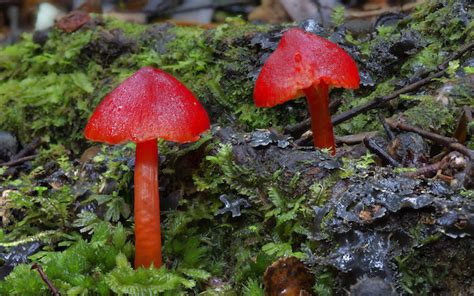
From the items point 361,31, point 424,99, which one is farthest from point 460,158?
point 361,31

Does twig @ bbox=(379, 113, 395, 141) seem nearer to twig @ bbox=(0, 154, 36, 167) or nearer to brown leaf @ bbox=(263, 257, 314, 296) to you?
brown leaf @ bbox=(263, 257, 314, 296)

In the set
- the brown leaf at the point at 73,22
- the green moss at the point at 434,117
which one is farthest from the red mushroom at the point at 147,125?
the brown leaf at the point at 73,22

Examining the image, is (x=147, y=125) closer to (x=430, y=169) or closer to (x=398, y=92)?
(x=430, y=169)

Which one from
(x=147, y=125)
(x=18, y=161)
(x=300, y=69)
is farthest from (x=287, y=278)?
(x=18, y=161)

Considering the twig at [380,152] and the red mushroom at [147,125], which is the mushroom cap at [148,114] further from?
the twig at [380,152]

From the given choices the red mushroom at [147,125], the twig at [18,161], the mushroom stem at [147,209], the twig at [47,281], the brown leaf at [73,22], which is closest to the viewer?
the twig at [47,281]

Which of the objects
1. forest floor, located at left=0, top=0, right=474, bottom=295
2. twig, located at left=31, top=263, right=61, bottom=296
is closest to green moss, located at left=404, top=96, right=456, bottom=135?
forest floor, located at left=0, top=0, right=474, bottom=295
